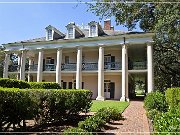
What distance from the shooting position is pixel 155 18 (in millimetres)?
30359

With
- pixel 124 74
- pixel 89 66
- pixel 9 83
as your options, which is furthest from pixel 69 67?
pixel 9 83

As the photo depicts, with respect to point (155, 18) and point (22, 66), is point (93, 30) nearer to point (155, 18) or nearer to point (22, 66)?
point (155, 18)

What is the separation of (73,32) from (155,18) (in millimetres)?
10597

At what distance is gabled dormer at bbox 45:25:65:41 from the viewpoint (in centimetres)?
3488

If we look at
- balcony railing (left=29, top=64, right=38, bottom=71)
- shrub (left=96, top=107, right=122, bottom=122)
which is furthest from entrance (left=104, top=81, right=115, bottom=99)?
shrub (left=96, top=107, right=122, bottom=122)

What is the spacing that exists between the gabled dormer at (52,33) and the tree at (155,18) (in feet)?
21.8

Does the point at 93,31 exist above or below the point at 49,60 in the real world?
above

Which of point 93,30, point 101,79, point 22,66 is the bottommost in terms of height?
point 101,79

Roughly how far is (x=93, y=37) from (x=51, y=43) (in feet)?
20.8

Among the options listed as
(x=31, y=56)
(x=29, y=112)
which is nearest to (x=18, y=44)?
(x=31, y=56)

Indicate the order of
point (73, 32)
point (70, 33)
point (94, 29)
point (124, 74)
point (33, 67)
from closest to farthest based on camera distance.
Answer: point (124, 74) → point (94, 29) → point (73, 32) → point (70, 33) → point (33, 67)

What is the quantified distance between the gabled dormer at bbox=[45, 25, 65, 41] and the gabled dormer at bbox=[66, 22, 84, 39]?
1926 mm

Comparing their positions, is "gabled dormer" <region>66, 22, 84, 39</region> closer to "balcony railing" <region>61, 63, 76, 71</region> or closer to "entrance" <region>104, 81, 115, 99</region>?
"balcony railing" <region>61, 63, 76, 71</region>

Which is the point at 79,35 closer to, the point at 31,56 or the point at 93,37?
the point at 93,37
